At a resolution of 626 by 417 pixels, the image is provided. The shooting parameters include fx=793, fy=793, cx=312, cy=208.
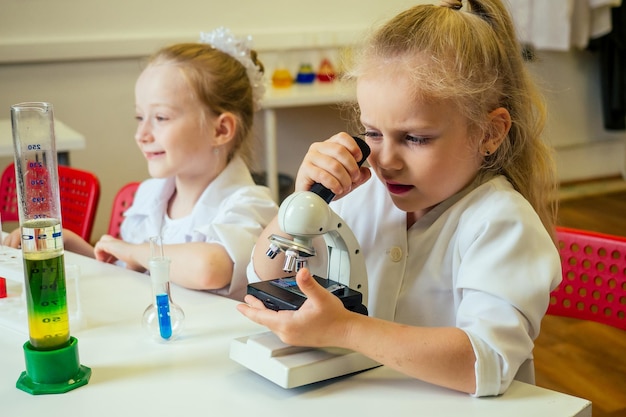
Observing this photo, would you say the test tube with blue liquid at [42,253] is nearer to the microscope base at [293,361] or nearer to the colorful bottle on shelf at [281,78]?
the microscope base at [293,361]

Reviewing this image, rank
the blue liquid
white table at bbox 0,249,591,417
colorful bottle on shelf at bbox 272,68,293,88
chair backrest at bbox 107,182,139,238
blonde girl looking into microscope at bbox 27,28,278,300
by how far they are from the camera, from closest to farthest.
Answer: white table at bbox 0,249,591,417
the blue liquid
blonde girl looking into microscope at bbox 27,28,278,300
chair backrest at bbox 107,182,139,238
colorful bottle on shelf at bbox 272,68,293,88

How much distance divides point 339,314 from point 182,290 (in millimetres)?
492

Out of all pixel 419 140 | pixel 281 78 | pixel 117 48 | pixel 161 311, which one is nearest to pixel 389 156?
pixel 419 140

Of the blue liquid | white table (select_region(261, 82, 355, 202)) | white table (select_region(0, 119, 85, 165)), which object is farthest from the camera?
white table (select_region(261, 82, 355, 202))

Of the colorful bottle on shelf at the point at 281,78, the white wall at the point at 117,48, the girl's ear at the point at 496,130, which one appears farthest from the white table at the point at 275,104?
the girl's ear at the point at 496,130

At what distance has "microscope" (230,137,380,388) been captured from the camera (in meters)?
0.97

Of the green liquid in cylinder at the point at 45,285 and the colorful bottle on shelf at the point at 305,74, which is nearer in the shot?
the green liquid in cylinder at the point at 45,285

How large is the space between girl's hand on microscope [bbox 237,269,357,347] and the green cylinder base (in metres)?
0.25

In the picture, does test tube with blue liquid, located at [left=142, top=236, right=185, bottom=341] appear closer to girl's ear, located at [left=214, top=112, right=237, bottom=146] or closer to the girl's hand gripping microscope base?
the girl's hand gripping microscope base

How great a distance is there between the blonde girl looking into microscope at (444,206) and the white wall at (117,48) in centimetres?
205

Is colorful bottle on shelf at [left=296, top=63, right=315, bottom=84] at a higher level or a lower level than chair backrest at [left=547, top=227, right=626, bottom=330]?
higher

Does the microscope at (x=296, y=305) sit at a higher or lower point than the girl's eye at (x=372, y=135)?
lower

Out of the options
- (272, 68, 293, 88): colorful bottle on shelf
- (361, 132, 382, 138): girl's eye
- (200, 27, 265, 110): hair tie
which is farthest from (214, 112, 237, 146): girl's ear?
(272, 68, 293, 88): colorful bottle on shelf

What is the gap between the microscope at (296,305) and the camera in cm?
97
